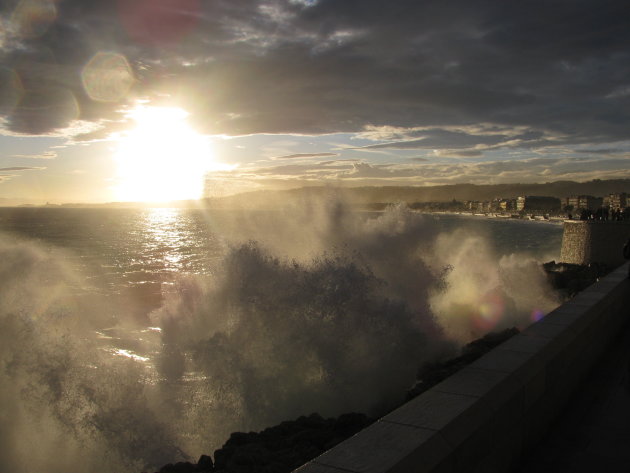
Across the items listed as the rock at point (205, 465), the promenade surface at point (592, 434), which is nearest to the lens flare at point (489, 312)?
the rock at point (205, 465)

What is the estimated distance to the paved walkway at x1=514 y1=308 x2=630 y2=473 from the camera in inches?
114

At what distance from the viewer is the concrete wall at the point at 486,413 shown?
2.10 m

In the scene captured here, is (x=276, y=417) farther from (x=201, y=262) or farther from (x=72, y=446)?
(x=201, y=262)

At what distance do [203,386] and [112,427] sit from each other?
6.97 feet

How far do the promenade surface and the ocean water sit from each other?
683 cm

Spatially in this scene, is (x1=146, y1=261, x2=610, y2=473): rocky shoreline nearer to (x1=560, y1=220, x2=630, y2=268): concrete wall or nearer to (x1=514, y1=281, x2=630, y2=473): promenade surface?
(x1=514, y1=281, x2=630, y2=473): promenade surface

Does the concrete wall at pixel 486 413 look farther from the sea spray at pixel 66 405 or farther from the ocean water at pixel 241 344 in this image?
the sea spray at pixel 66 405

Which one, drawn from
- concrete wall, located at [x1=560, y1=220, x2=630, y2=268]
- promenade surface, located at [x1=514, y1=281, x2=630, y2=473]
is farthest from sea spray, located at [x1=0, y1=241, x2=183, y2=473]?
concrete wall, located at [x1=560, y1=220, x2=630, y2=268]

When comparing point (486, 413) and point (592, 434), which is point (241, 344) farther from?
point (486, 413)

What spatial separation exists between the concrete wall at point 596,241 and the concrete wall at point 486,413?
26.8 meters

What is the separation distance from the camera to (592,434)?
3307 millimetres

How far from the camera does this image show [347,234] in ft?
67.1

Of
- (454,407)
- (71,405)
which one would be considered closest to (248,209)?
(71,405)

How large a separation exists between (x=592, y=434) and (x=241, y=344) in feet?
33.9
